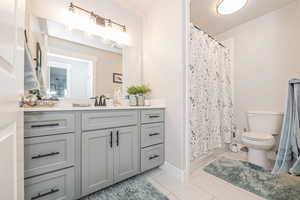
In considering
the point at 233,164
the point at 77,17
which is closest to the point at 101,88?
the point at 77,17

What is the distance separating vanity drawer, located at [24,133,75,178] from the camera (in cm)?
A: 95

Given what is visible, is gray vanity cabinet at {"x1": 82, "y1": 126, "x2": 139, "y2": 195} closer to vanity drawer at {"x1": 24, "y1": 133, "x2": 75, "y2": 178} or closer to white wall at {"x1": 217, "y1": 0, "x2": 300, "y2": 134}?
vanity drawer at {"x1": 24, "y1": 133, "x2": 75, "y2": 178}

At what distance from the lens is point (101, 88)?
6.04ft

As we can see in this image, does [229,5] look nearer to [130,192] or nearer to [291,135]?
[291,135]

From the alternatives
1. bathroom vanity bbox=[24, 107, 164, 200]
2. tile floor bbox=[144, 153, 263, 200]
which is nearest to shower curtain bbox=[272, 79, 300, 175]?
tile floor bbox=[144, 153, 263, 200]

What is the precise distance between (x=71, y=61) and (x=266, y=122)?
2725mm

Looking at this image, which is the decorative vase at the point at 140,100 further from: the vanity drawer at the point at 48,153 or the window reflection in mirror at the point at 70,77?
the vanity drawer at the point at 48,153

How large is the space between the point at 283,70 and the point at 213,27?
53.3 inches

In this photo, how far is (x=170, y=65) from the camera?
172cm

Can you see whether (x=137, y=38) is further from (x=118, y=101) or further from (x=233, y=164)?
(x=233, y=164)

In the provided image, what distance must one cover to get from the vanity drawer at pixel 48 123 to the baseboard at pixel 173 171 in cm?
118

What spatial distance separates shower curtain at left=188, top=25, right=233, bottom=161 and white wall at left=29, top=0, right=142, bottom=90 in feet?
2.74

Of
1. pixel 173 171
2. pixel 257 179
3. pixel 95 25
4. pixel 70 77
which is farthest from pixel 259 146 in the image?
pixel 95 25

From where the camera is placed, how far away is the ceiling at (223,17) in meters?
2.09
